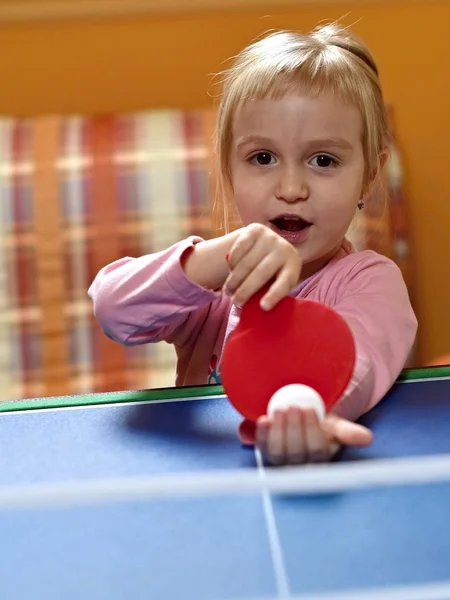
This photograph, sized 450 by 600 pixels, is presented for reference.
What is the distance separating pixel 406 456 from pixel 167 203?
4.72 feet

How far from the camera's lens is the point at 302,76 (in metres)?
0.88

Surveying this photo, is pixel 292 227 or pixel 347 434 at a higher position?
pixel 292 227

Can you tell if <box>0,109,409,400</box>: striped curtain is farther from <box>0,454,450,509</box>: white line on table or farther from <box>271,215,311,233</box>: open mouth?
<box>0,454,450,509</box>: white line on table

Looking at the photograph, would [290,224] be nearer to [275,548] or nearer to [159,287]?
[159,287]

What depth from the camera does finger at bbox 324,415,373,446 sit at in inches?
23.8

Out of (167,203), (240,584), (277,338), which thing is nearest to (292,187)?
(277,338)

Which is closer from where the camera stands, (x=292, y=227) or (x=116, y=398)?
(x=116, y=398)

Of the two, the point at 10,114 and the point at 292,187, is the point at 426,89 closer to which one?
the point at 10,114

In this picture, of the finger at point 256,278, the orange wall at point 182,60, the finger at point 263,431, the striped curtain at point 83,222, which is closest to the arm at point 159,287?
the finger at point 256,278

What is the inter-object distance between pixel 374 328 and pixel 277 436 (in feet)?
0.72

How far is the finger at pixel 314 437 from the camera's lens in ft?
1.91

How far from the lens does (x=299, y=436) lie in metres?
0.59

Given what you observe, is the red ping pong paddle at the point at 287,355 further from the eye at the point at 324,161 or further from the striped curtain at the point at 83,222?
the striped curtain at the point at 83,222

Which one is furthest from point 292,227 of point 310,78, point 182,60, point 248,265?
point 182,60
